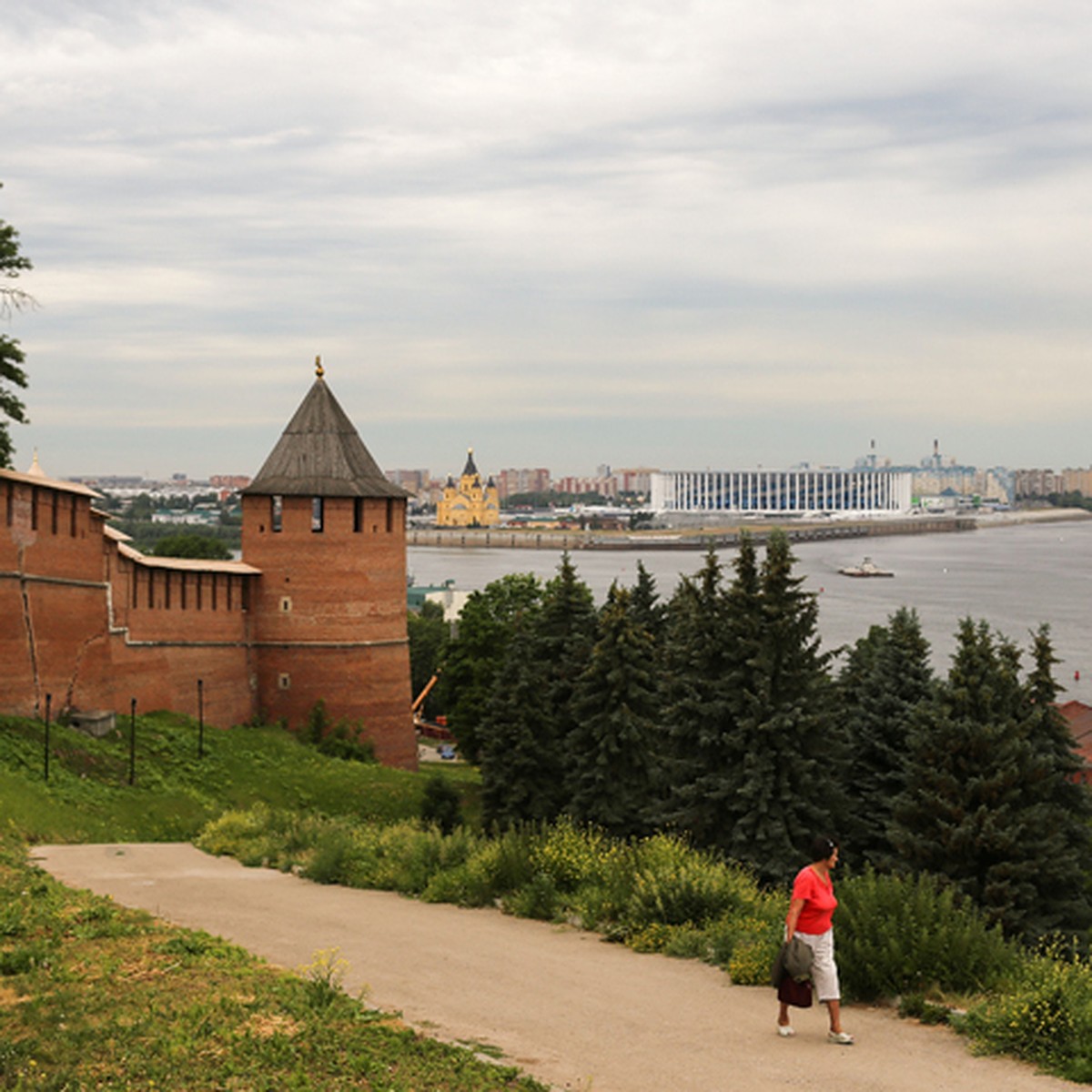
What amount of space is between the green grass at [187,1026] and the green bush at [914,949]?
2.37 meters

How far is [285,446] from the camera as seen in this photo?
2869cm

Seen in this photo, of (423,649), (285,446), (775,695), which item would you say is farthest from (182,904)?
Answer: (423,649)

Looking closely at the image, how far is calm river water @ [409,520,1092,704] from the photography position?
66.1 m

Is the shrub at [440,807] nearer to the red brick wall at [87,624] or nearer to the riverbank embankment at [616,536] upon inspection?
the red brick wall at [87,624]

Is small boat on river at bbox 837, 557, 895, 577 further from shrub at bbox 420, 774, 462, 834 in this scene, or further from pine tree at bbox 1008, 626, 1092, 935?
shrub at bbox 420, 774, 462, 834

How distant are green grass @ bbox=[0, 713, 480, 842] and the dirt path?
22.0 ft

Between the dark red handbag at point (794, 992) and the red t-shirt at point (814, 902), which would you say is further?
the red t-shirt at point (814, 902)

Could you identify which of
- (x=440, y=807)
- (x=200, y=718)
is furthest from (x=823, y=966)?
(x=200, y=718)

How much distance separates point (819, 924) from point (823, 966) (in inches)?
9.0

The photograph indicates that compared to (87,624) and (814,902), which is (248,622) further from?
(814,902)

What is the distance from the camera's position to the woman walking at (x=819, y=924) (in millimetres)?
6609

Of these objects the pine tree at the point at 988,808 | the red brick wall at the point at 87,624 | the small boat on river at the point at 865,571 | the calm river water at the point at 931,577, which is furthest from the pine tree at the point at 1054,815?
the small boat on river at the point at 865,571

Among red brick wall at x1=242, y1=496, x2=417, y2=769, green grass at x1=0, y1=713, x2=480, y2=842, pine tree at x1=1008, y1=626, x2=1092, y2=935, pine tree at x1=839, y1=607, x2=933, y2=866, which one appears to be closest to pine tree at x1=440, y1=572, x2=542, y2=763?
red brick wall at x1=242, y1=496, x2=417, y2=769

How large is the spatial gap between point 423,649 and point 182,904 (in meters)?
41.1
